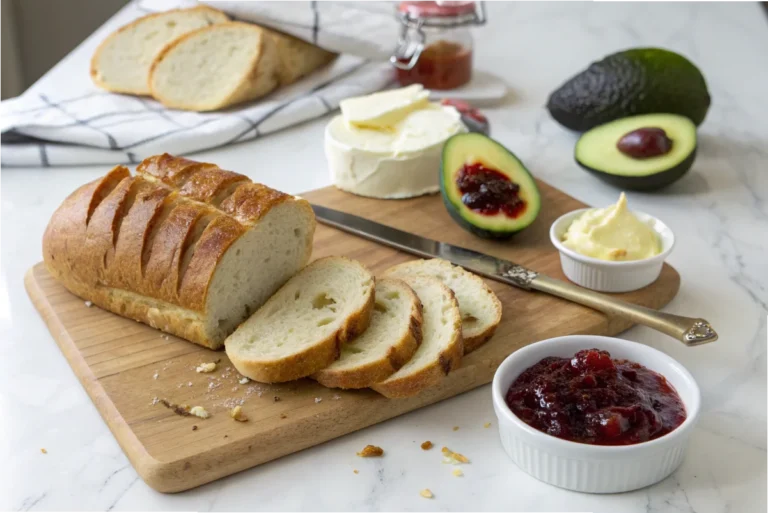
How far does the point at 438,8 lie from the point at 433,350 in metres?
2.60

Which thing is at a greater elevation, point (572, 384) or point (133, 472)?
point (572, 384)

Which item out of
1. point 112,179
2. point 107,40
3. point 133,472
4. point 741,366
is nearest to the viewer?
point 133,472

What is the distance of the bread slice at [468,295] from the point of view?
2652 mm

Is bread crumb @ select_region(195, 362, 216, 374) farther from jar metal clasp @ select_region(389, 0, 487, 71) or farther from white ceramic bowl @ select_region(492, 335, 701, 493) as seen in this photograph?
jar metal clasp @ select_region(389, 0, 487, 71)

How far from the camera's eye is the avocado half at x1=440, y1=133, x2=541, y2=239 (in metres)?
3.27

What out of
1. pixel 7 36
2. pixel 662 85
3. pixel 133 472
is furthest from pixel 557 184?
pixel 7 36

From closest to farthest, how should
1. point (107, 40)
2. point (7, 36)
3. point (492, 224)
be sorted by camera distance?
point (492, 224)
point (107, 40)
point (7, 36)

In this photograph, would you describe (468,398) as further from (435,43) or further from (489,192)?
(435,43)

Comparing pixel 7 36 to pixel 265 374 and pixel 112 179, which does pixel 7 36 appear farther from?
pixel 265 374

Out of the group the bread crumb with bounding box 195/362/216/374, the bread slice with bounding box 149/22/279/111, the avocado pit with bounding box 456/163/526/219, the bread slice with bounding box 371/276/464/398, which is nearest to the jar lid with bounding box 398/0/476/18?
the bread slice with bounding box 149/22/279/111

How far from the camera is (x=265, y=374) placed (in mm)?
2488

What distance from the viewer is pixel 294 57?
477cm

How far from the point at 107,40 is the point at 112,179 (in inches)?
76.9

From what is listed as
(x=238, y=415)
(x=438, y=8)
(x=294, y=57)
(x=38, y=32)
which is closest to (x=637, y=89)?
(x=438, y=8)
